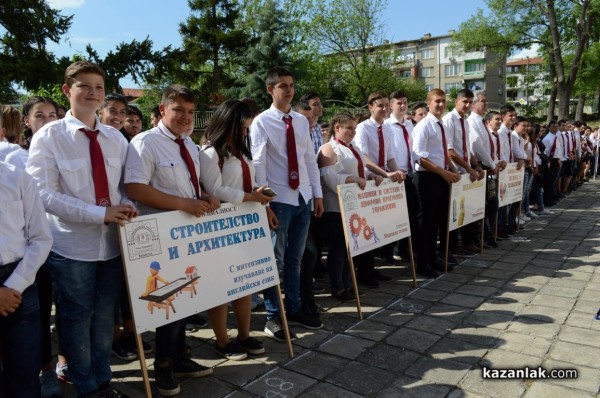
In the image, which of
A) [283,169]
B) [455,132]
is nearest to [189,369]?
[283,169]

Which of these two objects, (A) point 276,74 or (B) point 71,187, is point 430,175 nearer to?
(A) point 276,74

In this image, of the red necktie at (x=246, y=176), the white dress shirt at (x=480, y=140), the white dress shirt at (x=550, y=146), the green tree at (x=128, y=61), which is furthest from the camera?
the green tree at (x=128, y=61)

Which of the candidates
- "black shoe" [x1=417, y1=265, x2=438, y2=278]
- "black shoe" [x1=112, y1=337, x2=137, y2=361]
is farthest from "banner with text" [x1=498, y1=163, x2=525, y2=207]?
"black shoe" [x1=112, y1=337, x2=137, y2=361]

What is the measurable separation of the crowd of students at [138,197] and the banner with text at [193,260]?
104 millimetres

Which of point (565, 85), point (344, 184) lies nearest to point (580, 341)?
point (344, 184)

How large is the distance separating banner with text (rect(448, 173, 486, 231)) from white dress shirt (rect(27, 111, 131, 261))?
14.7ft

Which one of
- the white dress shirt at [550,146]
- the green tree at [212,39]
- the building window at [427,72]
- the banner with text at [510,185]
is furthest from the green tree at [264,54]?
the building window at [427,72]

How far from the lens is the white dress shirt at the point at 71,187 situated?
2.63 meters

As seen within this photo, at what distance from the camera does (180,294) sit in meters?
3.11

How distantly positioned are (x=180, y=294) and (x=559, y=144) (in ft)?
37.9

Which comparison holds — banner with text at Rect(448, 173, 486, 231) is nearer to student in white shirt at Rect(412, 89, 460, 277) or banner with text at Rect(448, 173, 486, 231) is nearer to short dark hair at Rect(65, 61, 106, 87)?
student in white shirt at Rect(412, 89, 460, 277)

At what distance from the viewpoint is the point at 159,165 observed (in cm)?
308

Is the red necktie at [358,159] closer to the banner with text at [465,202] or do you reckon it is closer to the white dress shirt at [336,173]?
the white dress shirt at [336,173]

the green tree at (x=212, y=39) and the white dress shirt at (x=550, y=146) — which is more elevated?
the green tree at (x=212, y=39)
